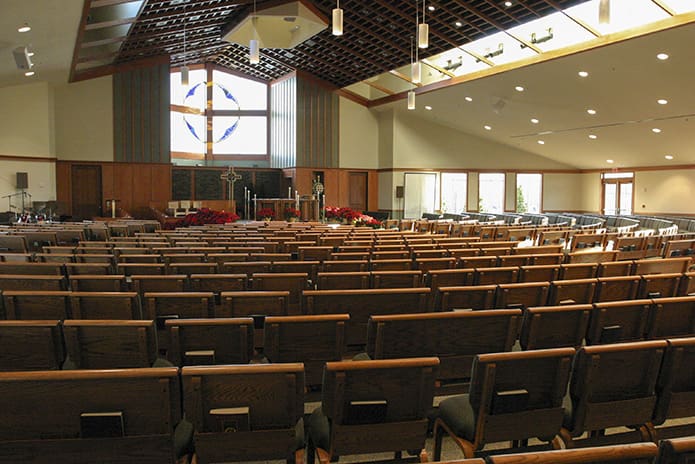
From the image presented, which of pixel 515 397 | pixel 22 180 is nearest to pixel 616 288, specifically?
pixel 515 397

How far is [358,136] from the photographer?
2338 cm

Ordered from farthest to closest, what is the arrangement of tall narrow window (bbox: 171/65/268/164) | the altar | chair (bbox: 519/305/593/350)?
tall narrow window (bbox: 171/65/268/164)
the altar
chair (bbox: 519/305/593/350)

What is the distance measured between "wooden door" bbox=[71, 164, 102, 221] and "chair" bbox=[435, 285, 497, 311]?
1807 cm

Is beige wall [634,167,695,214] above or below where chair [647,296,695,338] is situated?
above

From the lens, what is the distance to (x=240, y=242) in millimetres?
7473

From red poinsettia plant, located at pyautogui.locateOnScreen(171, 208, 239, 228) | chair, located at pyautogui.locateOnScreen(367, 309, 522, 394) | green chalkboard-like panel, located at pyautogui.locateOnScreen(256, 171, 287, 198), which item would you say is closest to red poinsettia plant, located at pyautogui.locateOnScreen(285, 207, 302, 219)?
red poinsettia plant, located at pyautogui.locateOnScreen(171, 208, 239, 228)

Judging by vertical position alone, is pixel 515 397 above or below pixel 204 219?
below

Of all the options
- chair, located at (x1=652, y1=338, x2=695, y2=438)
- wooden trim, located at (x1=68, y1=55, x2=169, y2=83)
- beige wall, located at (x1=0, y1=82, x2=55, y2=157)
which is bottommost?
chair, located at (x1=652, y1=338, x2=695, y2=438)

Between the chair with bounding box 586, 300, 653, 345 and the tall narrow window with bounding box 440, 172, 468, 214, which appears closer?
the chair with bounding box 586, 300, 653, 345

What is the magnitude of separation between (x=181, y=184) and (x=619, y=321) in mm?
20132

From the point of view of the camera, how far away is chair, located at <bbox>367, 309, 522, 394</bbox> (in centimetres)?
274

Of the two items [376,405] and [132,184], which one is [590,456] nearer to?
[376,405]

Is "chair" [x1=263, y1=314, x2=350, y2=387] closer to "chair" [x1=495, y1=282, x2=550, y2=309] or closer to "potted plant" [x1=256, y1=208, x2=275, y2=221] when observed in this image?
"chair" [x1=495, y1=282, x2=550, y2=309]

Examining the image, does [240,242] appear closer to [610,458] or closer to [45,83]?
[610,458]
